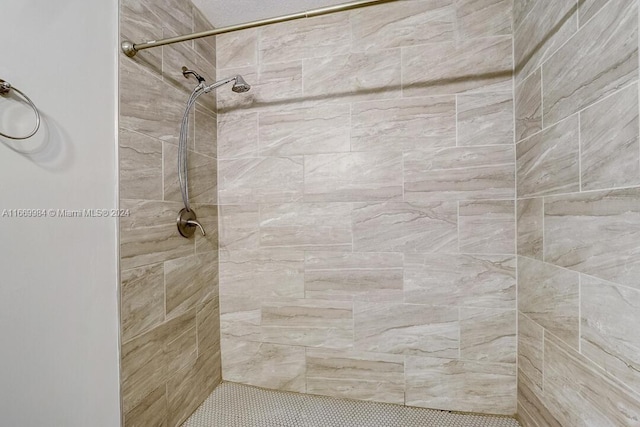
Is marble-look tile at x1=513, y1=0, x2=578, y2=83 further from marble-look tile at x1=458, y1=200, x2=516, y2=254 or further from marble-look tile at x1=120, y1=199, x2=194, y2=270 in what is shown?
marble-look tile at x1=120, y1=199, x2=194, y2=270

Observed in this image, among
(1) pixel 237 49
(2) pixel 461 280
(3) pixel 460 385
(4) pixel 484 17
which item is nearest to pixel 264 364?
(3) pixel 460 385

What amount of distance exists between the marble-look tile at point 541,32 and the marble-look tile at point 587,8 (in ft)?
0.06

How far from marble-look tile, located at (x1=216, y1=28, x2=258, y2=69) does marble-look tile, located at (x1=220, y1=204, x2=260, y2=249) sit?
752 mm

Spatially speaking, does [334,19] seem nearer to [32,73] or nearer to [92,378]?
[32,73]

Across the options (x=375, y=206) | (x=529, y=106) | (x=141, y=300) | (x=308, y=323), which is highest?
(x=529, y=106)

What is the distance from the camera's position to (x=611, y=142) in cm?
65

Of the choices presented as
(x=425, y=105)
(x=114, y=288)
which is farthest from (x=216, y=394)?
(x=425, y=105)

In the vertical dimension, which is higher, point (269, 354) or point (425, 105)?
point (425, 105)

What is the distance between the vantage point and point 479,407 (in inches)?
45.8

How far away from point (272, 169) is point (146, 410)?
3.58ft

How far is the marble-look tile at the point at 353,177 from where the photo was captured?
3.97 feet

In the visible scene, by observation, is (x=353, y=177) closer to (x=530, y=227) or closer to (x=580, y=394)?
(x=530, y=227)

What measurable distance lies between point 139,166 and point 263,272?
0.71m

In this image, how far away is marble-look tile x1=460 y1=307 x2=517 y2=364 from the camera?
44.4 inches
